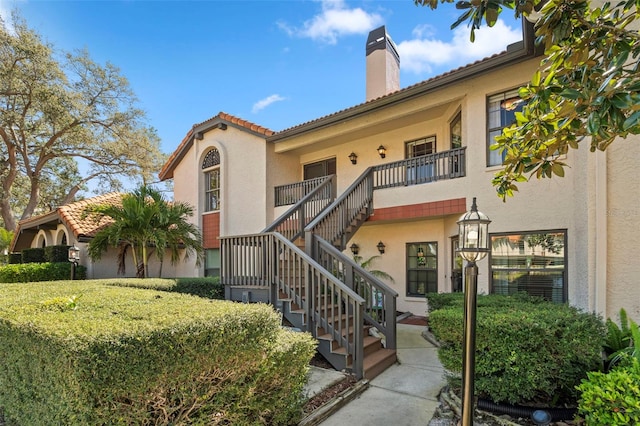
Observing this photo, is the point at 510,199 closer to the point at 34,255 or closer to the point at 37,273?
the point at 37,273

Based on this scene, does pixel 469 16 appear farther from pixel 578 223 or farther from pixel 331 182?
pixel 331 182

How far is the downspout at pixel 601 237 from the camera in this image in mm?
5383

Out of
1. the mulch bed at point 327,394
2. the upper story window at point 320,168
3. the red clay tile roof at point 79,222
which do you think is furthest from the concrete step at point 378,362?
the red clay tile roof at point 79,222

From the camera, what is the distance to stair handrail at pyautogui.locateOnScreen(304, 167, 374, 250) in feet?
26.4

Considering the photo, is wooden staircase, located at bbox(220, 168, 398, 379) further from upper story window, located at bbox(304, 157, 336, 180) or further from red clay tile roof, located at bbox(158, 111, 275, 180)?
red clay tile roof, located at bbox(158, 111, 275, 180)

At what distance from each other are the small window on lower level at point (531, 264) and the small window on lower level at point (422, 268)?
9.31ft

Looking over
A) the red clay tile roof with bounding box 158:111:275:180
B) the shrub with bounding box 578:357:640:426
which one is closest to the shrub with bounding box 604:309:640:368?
the shrub with bounding box 578:357:640:426

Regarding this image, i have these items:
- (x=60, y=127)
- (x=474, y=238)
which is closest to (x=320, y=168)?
(x=474, y=238)

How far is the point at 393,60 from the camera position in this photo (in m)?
12.7

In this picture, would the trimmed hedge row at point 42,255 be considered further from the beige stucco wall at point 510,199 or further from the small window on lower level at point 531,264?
the small window on lower level at point 531,264

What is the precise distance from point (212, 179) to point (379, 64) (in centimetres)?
815

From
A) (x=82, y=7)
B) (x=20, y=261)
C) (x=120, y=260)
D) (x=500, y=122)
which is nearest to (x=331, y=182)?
(x=500, y=122)

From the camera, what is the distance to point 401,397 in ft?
15.8

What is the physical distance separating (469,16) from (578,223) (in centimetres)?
544
